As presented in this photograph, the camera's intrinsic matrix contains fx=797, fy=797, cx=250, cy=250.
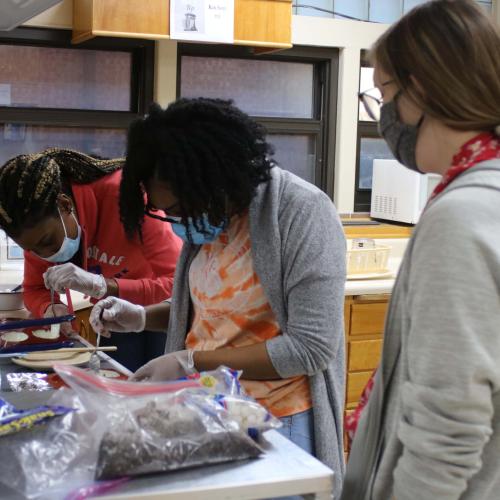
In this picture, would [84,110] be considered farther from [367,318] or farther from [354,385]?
[354,385]

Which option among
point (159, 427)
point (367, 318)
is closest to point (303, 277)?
point (159, 427)

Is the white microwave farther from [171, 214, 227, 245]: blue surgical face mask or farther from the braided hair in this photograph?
[171, 214, 227, 245]: blue surgical face mask

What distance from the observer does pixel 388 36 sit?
3.24 feet

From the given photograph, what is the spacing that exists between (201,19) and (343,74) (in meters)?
0.96

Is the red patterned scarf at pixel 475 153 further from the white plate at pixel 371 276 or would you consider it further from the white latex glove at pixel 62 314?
the white plate at pixel 371 276

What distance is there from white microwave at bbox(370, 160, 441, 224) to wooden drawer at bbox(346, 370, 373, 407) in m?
0.76

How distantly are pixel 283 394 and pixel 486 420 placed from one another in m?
0.62

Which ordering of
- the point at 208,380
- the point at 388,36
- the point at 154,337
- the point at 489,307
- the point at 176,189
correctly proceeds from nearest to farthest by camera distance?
the point at 489,307, the point at 388,36, the point at 208,380, the point at 176,189, the point at 154,337

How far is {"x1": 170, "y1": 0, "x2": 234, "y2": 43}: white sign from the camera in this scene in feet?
10.1

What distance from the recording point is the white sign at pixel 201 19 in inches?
121

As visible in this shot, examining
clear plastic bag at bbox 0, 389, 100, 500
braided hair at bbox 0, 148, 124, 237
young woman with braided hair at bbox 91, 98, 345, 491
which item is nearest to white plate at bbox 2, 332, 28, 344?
braided hair at bbox 0, 148, 124, 237

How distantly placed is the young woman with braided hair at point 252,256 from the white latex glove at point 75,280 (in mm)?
426

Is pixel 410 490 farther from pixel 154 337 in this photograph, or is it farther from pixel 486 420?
pixel 154 337

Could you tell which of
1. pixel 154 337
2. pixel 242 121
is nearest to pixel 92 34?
pixel 154 337
